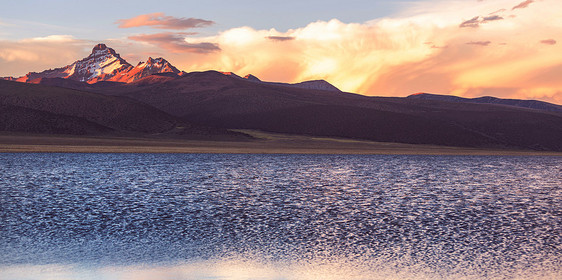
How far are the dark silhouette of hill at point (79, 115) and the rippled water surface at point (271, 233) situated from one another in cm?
9770

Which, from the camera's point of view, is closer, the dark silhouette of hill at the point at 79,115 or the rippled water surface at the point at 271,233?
the rippled water surface at the point at 271,233

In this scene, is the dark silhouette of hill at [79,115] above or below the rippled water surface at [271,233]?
above

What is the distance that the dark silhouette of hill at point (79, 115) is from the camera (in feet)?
433

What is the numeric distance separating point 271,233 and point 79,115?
149 metres

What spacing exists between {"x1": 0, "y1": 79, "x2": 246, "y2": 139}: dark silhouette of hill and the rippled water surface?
97.7 meters

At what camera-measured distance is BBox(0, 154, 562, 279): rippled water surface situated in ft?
51.5

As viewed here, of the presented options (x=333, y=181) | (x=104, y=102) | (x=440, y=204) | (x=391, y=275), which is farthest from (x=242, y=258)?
(x=104, y=102)

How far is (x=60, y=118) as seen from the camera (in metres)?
137

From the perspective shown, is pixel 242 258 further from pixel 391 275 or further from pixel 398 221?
pixel 398 221

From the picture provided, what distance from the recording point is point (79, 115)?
527 feet

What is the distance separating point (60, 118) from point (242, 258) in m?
130

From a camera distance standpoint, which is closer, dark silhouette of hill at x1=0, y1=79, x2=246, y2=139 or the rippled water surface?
the rippled water surface

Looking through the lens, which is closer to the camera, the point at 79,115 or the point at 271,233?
the point at 271,233

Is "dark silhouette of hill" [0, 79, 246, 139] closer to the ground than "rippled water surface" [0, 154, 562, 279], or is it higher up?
higher up
